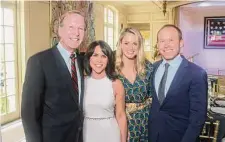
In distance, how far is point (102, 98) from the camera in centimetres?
179

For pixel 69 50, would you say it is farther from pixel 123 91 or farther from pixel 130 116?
pixel 130 116

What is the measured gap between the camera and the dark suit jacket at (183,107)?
1642mm

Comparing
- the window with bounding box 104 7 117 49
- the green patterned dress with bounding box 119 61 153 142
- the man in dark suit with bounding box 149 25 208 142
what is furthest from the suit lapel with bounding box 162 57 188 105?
the window with bounding box 104 7 117 49

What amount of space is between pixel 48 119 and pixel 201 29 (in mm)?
6600

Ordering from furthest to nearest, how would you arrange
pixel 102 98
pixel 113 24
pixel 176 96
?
pixel 113 24, pixel 102 98, pixel 176 96

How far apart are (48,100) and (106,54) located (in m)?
0.51

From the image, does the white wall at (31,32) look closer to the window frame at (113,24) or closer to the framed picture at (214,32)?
the window frame at (113,24)

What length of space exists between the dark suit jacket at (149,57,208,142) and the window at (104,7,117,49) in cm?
317

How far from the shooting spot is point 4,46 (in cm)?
228

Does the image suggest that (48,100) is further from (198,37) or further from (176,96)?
(198,37)

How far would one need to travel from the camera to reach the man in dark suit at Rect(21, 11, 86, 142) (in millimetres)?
1405

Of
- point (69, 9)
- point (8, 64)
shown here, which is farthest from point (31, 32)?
point (69, 9)

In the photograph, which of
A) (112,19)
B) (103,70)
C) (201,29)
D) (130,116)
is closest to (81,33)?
(103,70)

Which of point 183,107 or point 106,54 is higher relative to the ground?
point 106,54
